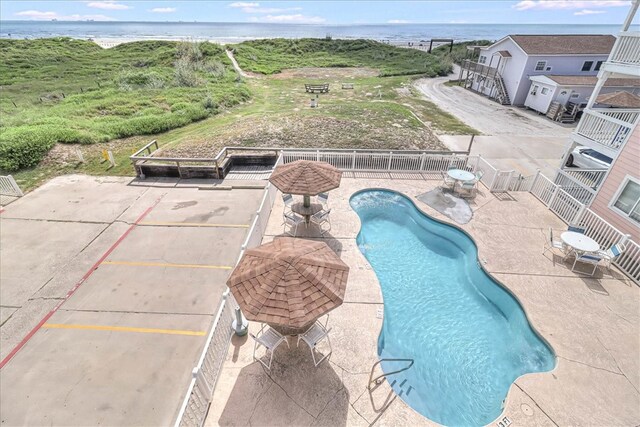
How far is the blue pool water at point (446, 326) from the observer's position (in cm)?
661

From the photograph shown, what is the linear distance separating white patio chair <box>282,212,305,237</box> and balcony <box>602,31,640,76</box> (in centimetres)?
1285

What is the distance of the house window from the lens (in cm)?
991

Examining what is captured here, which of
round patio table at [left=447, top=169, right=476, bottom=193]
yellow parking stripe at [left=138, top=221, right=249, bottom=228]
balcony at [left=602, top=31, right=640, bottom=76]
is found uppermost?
balcony at [left=602, top=31, right=640, bottom=76]

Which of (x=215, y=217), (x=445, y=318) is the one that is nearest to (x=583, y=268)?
(x=445, y=318)

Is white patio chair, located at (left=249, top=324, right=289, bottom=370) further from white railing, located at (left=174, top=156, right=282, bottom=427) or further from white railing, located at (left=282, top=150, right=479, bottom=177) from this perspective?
white railing, located at (left=282, top=150, right=479, bottom=177)

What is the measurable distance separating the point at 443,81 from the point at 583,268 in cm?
4230

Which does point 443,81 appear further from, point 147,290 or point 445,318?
point 147,290

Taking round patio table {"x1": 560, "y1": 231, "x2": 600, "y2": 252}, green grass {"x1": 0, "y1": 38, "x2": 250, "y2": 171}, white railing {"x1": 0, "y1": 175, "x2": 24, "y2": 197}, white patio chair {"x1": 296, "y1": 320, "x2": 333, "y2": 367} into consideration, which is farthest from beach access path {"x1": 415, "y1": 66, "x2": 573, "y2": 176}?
white railing {"x1": 0, "y1": 175, "x2": 24, "y2": 197}

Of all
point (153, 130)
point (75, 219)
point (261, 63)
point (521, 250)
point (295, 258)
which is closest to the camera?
point (295, 258)

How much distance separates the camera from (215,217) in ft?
41.8

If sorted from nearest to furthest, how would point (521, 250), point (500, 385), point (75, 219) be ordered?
point (500, 385)
point (521, 250)
point (75, 219)

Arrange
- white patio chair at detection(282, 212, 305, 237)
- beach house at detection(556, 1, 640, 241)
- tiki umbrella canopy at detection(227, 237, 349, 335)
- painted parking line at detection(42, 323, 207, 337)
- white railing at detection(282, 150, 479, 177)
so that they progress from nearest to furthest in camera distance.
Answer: tiki umbrella canopy at detection(227, 237, 349, 335) < painted parking line at detection(42, 323, 207, 337) < beach house at detection(556, 1, 640, 241) < white patio chair at detection(282, 212, 305, 237) < white railing at detection(282, 150, 479, 177)

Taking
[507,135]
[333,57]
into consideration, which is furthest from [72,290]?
[333,57]

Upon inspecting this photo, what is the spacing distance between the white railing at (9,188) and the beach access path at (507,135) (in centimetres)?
2467
